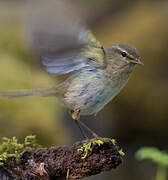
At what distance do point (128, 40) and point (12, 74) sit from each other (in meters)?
3.45

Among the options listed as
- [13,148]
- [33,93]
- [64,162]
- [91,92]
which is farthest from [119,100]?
[64,162]

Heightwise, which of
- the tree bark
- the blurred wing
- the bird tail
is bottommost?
the tree bark

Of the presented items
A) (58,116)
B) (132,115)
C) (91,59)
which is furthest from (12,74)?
(91,59)

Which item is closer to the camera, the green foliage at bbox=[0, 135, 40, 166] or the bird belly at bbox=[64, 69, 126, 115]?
the green foliage at bbox=[0, 135, 40, 166]

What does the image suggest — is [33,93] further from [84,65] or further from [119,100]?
[119,100]

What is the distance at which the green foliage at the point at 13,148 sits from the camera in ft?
10.3

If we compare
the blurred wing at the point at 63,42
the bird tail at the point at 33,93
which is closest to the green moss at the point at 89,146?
the blurred wing at the point at 63,42

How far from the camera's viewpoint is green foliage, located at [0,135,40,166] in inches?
123

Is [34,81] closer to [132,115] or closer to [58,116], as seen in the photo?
[58,116]

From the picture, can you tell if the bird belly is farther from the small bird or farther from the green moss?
the green moss

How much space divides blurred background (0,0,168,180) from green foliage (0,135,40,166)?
109 inches

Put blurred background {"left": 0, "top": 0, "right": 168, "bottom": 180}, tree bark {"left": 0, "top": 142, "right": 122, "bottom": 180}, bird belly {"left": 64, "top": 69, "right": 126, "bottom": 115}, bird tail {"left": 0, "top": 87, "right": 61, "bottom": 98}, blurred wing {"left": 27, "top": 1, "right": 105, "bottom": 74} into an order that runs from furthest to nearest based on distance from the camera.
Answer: blurred background {"left": 0, "top": 0, "right": 168, "bottom": 180}, bird tail {"left": 0, "top": 87, "right": 61, "bottom": 98}, bird belly {"left": 64, "top": 69, "right": 126, "bottom": 115}, blurred wing {"left": 27, "top": 1, "right": 105, "bottom": 74}, tree bark {"left": 0, "top": 142, "right": 122, "bottom": 180}

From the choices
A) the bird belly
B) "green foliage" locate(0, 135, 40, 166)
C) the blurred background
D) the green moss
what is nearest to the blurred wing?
the bird belly

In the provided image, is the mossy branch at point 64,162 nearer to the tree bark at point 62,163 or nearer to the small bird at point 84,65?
the tree bark at point 62,163
